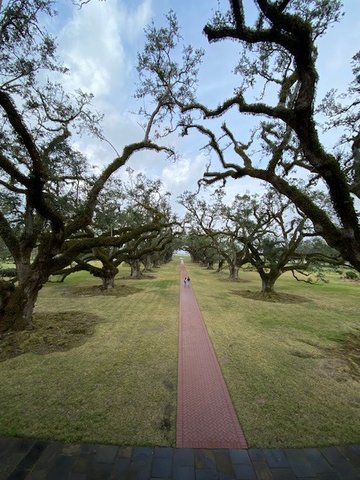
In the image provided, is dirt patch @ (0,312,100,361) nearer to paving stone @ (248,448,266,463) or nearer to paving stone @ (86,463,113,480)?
paving stone @ (86,463,113,480)

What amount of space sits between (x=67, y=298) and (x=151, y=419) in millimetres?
11678

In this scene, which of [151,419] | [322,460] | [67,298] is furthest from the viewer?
[67,298]

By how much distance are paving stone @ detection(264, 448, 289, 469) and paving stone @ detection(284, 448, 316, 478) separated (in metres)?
0.06

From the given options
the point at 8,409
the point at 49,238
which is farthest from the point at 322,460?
the point at 49,238

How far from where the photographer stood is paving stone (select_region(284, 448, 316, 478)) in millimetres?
3123

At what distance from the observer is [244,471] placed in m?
3.14

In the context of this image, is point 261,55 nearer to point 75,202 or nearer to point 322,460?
point 75,202

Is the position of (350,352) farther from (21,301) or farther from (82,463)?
(21,301)

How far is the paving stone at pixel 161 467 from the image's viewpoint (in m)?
3.05

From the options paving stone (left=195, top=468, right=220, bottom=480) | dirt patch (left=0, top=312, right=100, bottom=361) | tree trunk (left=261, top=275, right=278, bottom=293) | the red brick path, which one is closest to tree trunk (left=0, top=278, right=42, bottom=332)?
dirt patch (left=0, top=312, right=100, bottom=361)

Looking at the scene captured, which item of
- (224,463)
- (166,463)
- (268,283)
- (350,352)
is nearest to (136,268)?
(268,283)

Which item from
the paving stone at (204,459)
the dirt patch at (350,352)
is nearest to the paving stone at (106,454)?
the paving stone at (204,459)

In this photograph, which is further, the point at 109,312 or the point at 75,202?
the point at 109,312

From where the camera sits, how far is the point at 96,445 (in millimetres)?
3479
